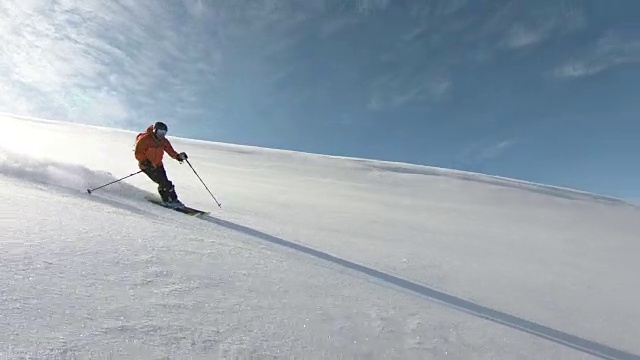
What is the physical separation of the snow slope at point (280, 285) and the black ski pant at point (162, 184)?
456 millimetres

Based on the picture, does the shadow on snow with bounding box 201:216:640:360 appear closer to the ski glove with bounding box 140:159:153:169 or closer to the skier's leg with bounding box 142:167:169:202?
the skier's leg with bounding box 142:167:169:202

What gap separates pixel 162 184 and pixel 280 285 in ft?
15.6

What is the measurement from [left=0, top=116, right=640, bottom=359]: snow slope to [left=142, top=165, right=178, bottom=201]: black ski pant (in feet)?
1.50

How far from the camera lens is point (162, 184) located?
689 centimetres

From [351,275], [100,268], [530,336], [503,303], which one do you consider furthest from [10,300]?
[503,303]

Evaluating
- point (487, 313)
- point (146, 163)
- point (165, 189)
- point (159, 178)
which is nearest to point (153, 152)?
point (146, 163)

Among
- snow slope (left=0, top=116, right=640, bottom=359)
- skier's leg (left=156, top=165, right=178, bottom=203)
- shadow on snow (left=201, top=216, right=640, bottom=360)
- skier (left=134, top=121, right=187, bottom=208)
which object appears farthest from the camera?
skier (left=134, top=121, right=187, bottom=208)

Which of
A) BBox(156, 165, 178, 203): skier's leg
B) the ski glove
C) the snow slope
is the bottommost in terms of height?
the snow slope

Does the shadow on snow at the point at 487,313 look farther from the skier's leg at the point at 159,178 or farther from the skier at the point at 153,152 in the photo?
the skier at the point at 153,152

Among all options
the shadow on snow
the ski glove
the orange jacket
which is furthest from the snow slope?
the orange jacket

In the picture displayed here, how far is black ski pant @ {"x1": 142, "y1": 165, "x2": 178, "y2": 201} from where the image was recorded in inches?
266

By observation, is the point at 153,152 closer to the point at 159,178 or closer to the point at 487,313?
the point at 159,178

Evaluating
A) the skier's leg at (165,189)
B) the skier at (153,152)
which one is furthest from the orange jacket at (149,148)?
the skier's leg at (165,189)

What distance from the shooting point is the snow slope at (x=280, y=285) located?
6.22ft
